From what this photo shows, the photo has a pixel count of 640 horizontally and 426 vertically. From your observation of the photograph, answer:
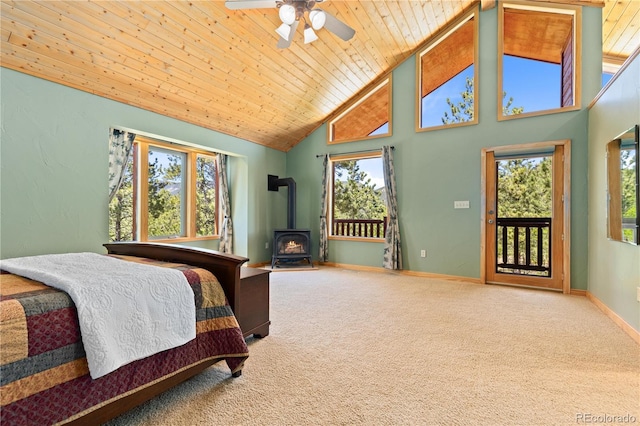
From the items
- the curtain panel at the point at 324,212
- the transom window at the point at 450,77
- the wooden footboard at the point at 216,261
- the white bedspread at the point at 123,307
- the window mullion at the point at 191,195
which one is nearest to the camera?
the white bedspread at the point at 123,307

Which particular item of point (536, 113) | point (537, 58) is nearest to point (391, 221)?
point (536, 113)

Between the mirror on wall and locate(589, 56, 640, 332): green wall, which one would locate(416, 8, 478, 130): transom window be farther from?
the mirror on wall

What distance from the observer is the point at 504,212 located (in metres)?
4.43

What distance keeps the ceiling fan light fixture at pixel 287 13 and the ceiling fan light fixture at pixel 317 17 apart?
0.15 m

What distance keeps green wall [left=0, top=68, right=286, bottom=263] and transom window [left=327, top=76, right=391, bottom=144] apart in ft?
10.3

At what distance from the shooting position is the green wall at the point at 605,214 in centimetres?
255

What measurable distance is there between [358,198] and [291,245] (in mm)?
1572

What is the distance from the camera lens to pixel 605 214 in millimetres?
3221

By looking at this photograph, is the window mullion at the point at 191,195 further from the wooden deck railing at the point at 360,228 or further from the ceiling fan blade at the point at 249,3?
the ceiling fan blade at the point at 249,3

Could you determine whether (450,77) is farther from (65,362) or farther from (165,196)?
(65,362)

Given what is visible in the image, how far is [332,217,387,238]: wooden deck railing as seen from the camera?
5625 mm

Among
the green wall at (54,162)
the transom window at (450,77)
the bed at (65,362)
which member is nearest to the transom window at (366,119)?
the transom window at (450,77)

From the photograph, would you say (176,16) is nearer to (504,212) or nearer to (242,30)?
(242,30)

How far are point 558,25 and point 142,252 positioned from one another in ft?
19.4
